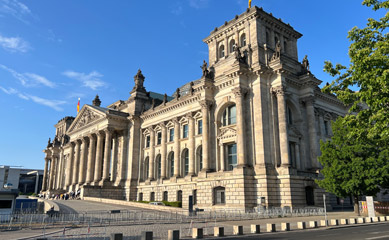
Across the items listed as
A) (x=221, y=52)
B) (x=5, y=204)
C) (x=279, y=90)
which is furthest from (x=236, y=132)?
(x=5, y=204)

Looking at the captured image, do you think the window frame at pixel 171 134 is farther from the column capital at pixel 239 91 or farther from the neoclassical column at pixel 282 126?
the neoclassical column at pixel 282 126

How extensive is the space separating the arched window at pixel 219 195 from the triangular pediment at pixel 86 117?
2839 cm

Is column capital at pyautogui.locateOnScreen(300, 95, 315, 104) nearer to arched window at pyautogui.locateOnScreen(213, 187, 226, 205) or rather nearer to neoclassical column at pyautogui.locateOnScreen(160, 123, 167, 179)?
arched window at pyautogui.locateOnScreen(213, 187, 226, 205)

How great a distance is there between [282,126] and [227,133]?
689cm

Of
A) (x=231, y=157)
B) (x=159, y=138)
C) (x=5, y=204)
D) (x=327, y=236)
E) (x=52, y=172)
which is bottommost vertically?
(x=327, y=236)

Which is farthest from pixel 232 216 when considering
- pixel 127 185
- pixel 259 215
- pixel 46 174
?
pixel 46 174

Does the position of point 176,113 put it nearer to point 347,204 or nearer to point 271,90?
point 271,90

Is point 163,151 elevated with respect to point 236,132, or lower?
lower

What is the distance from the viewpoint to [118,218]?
25844mm

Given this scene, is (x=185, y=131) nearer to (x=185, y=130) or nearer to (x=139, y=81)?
(x=185, y=130)

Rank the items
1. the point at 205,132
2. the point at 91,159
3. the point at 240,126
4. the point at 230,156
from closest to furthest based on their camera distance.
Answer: the point at 240,126 < the point at 230,156 < the point at 205,132 < the point at 91,159

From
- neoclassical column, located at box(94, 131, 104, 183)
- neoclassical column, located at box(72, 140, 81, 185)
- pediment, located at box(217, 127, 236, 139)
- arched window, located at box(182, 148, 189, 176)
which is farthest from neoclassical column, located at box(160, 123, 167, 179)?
neoclassical column, located at box(72, 140, 81, 185)

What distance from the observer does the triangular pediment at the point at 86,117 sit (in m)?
59.2

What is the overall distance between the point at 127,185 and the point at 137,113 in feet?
42.5
